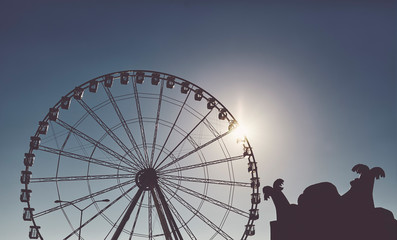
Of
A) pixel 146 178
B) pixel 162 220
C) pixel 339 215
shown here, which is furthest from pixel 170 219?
pixel 339 215

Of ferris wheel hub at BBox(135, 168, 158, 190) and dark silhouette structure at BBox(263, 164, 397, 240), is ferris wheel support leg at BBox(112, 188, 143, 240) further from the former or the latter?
dark silhouette structure at BBox(263, 164, 397, 240)

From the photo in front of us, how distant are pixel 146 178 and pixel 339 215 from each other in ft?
36.5

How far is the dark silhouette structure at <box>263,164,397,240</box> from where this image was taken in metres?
11.4

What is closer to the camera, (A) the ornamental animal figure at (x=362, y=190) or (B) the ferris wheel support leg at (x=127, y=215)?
(A) the ornamental animal figure at (x=362, y=190)

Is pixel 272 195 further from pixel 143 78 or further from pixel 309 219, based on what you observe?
pixel 143 78

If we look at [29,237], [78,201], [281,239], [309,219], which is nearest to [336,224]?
[309,219]

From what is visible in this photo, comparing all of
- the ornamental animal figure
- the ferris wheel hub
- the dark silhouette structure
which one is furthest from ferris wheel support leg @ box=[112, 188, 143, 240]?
the ornamental animal figure

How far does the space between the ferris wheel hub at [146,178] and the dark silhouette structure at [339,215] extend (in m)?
8.46

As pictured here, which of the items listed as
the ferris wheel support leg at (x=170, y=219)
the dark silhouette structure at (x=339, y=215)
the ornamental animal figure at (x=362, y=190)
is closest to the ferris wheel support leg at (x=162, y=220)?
the ferris wheel support leg at (x=170, y=219)

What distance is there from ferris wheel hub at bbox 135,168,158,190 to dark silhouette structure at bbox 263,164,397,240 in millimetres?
8463

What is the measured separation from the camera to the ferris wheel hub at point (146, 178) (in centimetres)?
1958

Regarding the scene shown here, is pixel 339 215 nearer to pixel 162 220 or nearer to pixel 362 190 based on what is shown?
pixel 362 190

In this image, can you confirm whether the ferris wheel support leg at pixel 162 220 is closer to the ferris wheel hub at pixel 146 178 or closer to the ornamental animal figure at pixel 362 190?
the ferris wheel hub at pixel 146 178

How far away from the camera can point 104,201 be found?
67.6ft
